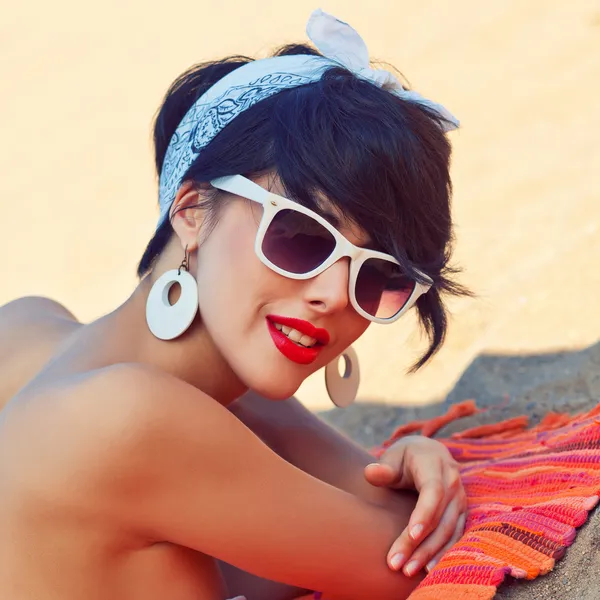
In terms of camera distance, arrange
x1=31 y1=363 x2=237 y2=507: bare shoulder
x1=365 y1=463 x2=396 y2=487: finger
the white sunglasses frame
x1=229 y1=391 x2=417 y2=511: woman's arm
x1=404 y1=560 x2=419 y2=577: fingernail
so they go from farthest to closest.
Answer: x1=229 y1=391 x2=417 y2=511: woman's arm
x1=365 y1=463 x2=396 y2=487: finger
x1=404 y1=560 x2=419 y2=577: fingernail
the white sunglasses frame
x1=31 y1=363 x2=237 y2=507: bare shoulder

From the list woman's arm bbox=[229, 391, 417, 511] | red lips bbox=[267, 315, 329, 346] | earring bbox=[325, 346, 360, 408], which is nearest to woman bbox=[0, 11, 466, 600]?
red lips bbox=[267, 315, 329, 346]

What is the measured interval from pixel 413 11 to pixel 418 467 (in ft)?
33.5

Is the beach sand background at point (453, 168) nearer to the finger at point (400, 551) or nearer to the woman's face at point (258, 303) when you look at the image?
the finger at point (400, 551)

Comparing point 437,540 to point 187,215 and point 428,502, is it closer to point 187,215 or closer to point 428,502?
point 428,502

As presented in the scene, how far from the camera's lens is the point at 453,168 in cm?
713

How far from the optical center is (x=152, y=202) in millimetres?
8195

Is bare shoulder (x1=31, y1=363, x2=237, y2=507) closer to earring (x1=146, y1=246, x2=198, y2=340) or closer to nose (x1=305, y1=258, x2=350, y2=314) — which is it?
earring (x1=146, y1=246, x2=198, y2=340)

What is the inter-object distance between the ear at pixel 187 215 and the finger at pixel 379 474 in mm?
688

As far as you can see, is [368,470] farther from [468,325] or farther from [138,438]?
[468,325]

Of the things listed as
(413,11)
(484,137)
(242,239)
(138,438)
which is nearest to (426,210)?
(242,239)

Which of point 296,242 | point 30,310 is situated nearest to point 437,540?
point 296,242

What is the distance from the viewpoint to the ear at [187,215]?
6.69 feet

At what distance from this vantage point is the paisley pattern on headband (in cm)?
207

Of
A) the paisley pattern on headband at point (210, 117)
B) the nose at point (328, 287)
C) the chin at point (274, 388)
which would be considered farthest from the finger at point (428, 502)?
the paisley pattern on headband at point (210, 117)
